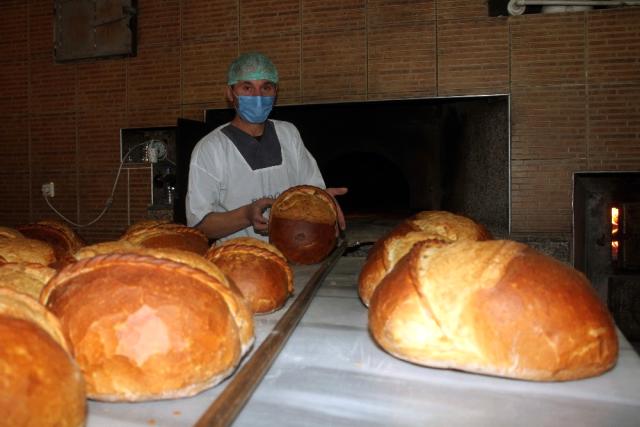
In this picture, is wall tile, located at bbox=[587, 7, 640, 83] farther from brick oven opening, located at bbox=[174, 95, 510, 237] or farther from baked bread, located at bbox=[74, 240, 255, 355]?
baked bread, located at bbox=[74, 240, 255, 355]

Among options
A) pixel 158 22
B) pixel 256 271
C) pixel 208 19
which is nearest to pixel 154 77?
pixel 158 22

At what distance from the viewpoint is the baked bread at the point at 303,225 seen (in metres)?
2.18

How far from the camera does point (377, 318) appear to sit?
1194mm

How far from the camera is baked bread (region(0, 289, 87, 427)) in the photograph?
0.64 meters

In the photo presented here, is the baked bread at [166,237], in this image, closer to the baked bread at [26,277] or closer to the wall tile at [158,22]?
the baked bread at [26,277]

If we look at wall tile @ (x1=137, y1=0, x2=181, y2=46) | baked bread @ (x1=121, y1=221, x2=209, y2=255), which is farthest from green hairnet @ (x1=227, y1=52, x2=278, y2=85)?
wall tile @ (x1=137, y1=0, x2=181, y2=46)

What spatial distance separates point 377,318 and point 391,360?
11 centimetres

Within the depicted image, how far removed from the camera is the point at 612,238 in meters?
4.33

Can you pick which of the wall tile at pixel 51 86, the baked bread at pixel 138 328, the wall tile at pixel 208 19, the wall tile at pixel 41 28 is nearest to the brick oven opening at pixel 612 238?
the wall tile at pixel 208 19

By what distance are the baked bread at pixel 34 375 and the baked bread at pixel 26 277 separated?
0.84 feet

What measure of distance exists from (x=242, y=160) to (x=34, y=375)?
2214mm

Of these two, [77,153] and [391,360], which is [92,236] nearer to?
[77,153]

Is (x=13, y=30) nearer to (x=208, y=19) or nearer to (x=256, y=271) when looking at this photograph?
(x=208, y=19)

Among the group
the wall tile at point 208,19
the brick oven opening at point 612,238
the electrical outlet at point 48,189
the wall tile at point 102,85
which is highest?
the wall tile at point 208,19
